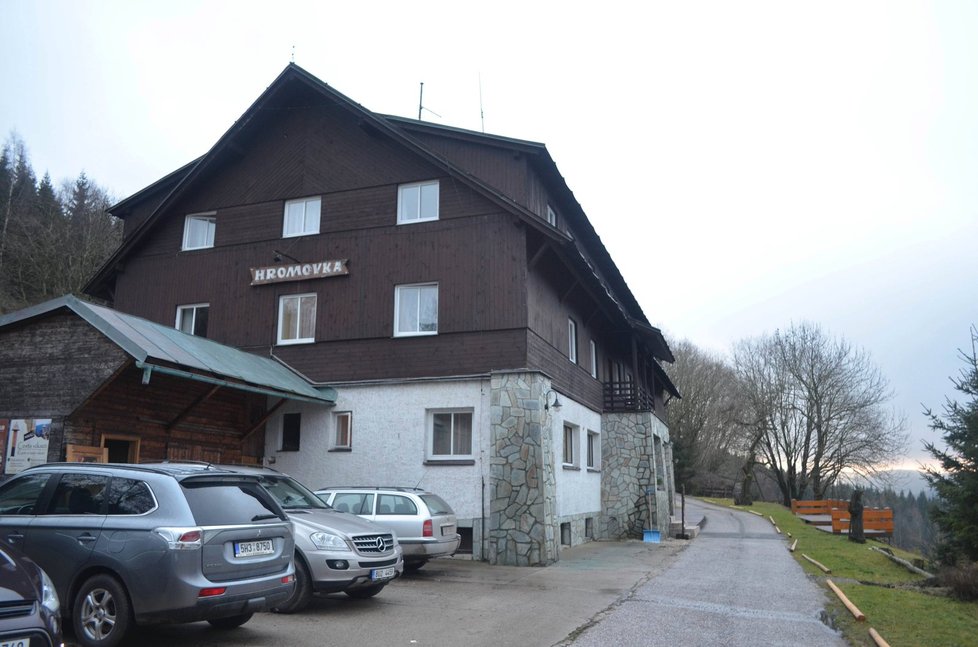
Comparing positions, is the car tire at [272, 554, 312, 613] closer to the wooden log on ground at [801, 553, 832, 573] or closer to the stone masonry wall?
the wooden log on ground at [801, 553, 832, 573]

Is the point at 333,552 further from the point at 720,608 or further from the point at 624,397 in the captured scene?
the point at 624,397

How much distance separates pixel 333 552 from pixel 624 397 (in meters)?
16.7

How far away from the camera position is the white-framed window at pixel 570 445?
20348 millimetres

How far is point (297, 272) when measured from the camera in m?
19.3

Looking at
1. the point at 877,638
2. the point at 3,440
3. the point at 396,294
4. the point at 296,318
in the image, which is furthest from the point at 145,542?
the point at 296,318

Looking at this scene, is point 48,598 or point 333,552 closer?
point 48,598

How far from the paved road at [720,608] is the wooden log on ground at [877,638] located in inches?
14.0

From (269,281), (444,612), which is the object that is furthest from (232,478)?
(269,281)

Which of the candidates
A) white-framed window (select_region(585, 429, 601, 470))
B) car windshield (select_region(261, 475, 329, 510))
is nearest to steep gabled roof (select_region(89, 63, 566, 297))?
car windshield (select_region(261, 475, 329, 510))

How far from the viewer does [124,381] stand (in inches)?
564

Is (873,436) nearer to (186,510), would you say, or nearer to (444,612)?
(444,612)

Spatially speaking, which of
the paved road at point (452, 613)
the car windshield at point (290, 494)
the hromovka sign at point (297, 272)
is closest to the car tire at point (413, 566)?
the paved road at point (452, 613)

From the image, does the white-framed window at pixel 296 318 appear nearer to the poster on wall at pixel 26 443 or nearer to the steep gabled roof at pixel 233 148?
the steep gabled roof at pixel 233 148

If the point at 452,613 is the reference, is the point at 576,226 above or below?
above
